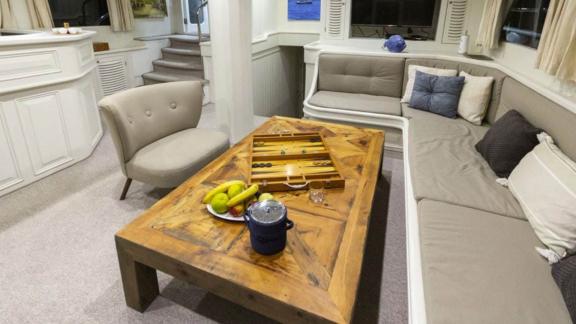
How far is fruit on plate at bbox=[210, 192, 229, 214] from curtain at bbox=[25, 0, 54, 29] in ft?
12.8

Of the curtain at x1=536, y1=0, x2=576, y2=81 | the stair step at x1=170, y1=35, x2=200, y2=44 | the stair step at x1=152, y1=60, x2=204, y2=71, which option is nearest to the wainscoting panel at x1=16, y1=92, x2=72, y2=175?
the stair step at x1=152, y1=60, x2=204, y2=71

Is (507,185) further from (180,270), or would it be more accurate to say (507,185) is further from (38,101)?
(38,101)

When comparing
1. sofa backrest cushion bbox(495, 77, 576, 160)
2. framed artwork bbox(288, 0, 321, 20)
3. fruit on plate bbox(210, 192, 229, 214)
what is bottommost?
fruit on plate bbox(210, 192, 229, 214)

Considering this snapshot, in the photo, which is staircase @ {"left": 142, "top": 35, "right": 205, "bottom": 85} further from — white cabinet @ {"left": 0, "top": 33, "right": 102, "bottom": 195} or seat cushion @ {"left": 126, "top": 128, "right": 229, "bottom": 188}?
seat cushion @ {"left": 126, "top": 128, "right": 229, "bottom": 188}

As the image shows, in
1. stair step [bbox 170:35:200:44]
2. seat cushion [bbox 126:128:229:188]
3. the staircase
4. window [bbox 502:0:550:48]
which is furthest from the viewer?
stair step [bbox 170:35:200:44]

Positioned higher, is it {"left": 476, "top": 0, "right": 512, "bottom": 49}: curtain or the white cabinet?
{"left": 476, "top": 0, "right": 512, "bottom": 49}: curtain

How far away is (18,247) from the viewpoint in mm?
1909

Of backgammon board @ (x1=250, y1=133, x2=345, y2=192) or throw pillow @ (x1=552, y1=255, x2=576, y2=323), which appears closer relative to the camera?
throw pillow @ (x1=552, y1=255, x2=576, y2=323)

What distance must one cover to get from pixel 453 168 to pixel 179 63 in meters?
4.23

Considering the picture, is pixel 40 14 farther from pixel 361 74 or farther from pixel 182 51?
pixel 361 74

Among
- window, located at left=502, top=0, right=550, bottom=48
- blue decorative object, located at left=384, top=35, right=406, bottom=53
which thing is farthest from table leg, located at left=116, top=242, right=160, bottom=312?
blue decorative object, located at left=384, top=35, right=406, bottom=53

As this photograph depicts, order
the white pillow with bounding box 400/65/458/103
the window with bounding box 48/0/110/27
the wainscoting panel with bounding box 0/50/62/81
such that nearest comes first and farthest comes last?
1. the wainscoting panel with bounding box 0/50/62/81
2. the white pillow with bounding box 400/65/458/103
3. the window with bounding box 48/0/110/27

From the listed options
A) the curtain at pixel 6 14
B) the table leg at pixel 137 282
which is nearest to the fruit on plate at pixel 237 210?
the table leg at pixel 137 282

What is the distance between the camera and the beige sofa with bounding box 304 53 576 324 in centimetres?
106
